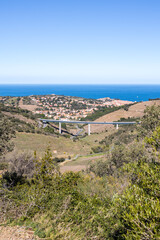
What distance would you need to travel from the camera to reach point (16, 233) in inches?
249

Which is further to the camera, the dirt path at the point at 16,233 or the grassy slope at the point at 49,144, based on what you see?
the grassy slope at the point at 49,144

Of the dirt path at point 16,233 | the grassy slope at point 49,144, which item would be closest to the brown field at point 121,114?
the grassy slope at point 49,144

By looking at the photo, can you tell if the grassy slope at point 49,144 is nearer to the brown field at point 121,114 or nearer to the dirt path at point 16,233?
the dirt path at point 16,233

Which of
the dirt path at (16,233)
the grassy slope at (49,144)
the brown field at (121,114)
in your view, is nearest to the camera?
the dirt path at (16,233)

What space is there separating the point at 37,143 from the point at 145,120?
2820 centimetres

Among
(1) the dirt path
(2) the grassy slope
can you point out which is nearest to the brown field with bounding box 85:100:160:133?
(2) the grassy slope

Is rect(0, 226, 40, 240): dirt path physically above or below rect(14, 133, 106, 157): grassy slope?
above

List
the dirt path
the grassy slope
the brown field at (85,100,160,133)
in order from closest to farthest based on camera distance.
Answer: the dirt path, the grassy slope, the brown field at (85,100,160,133)

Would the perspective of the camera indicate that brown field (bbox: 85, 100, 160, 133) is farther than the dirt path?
Yes

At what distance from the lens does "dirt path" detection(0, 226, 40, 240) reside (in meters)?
6.11

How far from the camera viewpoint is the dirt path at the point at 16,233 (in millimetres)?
6114

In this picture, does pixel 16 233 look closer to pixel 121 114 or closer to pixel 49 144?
pixel 49 144

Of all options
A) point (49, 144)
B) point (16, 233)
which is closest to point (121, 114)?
point (49, 144)

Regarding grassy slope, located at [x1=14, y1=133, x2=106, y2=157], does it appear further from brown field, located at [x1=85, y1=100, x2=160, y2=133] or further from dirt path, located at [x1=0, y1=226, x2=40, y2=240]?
brown field, located at [x1=85, y1=100, x2=160, y2=133]
